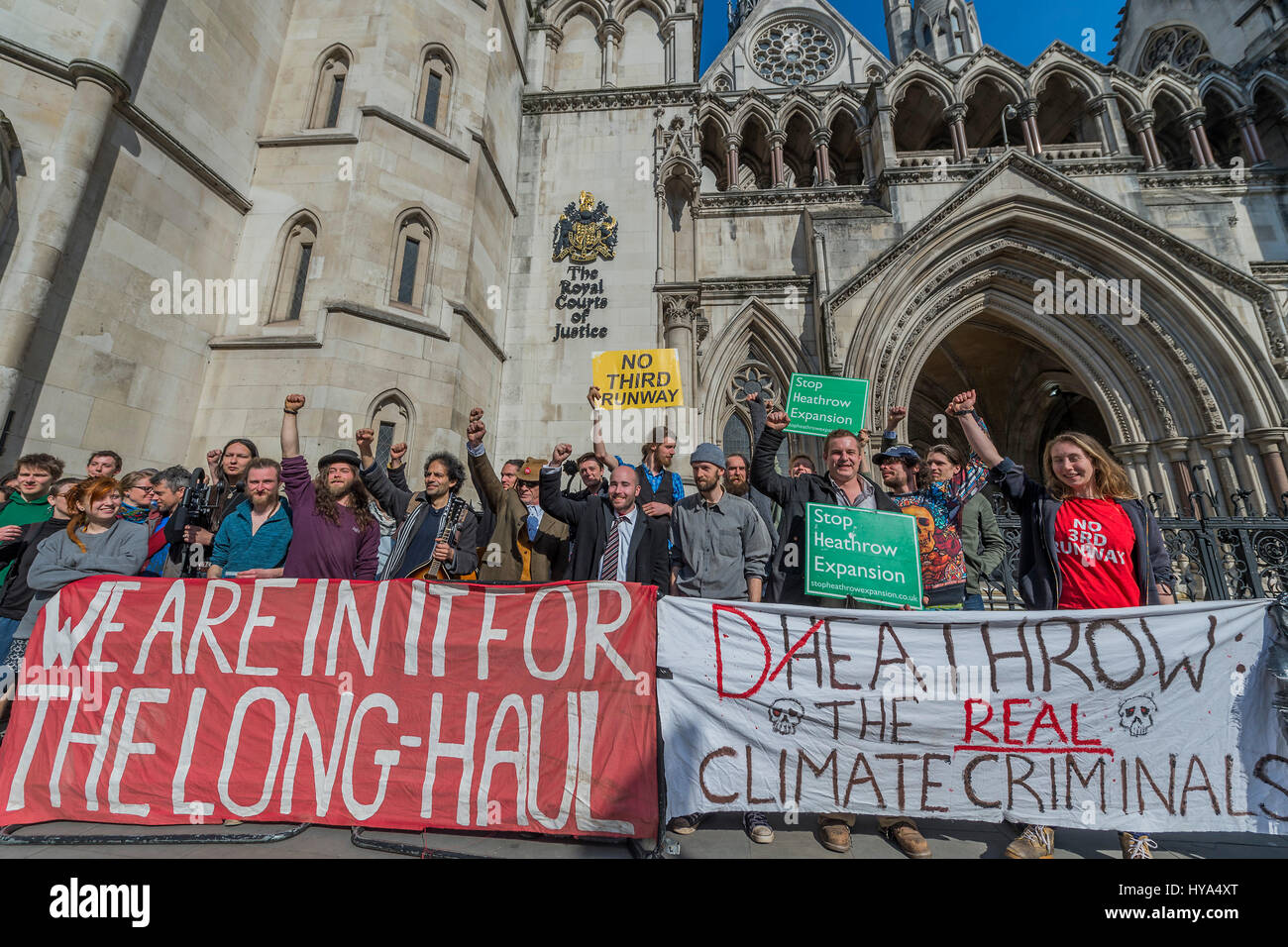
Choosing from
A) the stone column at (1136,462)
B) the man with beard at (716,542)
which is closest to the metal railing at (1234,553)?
the man with beard at (716,542)

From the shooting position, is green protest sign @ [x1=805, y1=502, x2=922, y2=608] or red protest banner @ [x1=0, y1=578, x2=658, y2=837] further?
green protest sign @ [x1=805, y1=502, x2=922, y2=608]

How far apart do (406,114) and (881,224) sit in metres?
10.1

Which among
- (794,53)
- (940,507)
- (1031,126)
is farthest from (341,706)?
(794,53)

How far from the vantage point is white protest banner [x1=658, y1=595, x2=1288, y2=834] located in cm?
279

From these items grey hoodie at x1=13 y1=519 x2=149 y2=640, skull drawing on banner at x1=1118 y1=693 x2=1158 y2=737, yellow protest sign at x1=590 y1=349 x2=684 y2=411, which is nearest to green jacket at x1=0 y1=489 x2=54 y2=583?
grey hoodie at x1=13 y1=519 x2=149 y2=640

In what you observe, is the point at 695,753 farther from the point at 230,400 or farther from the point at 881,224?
the point at 881,224

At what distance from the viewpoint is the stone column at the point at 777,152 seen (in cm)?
1420

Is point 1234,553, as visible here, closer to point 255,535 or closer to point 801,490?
point 801,490

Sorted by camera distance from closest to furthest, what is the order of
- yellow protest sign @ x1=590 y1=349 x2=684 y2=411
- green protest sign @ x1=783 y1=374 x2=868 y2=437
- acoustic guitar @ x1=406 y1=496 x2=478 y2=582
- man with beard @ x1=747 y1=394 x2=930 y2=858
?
man with beard @ x1=747 y1=394 x2=930 y2=858
acoustic guitar @ x1=406 y1=496 x2=478 y2=582
green protest sign @ x1=783 y1=374 x2=868 y2=437
yellow protest sign @ x1=590 y1=349 x2=684 y2=411

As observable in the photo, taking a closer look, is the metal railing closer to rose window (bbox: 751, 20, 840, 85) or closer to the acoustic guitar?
the acoustic guitar

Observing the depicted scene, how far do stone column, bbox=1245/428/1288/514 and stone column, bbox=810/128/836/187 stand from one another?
424 inches

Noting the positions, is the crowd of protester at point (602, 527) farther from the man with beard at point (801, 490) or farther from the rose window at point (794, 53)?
the rose window at point (794, 53)

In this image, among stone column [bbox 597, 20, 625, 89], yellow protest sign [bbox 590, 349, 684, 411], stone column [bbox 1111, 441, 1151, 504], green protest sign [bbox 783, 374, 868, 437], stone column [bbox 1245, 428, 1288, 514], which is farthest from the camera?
stone column [bbox 597, 20, 625, 89]

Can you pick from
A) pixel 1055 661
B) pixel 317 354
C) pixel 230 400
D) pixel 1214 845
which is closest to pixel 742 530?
pixel 1055 661
